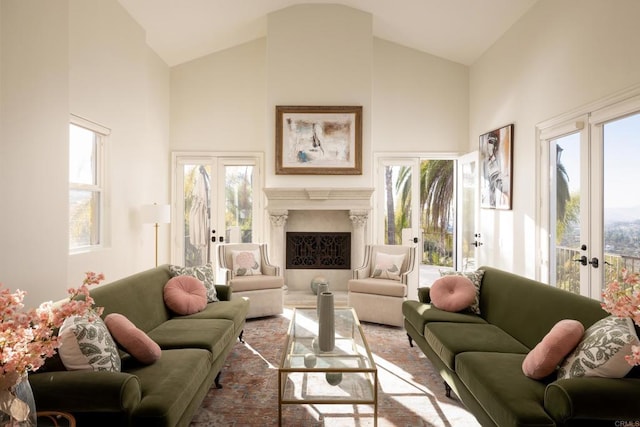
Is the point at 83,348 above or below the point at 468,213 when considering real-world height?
below

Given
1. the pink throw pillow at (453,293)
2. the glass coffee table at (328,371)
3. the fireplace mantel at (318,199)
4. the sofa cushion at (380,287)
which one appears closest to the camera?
the glass coffee table at (328,371)

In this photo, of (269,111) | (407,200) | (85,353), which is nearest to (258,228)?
(269,111)

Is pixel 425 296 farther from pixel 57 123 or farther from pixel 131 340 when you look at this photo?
pixel 57 123

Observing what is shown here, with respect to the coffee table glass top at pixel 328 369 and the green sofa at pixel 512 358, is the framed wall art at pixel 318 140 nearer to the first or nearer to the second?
the green sofa at pixel 512 358

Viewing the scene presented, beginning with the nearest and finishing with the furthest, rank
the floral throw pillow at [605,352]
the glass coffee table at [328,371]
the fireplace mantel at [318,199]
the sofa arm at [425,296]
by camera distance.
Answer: the floral throw pillow at [605,352] < the glass coffee table at [328,371] < the sofa arm at [425,296] < the fireplace mantel at [318,199]

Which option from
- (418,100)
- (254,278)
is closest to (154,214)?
(254,278)

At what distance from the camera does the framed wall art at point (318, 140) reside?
608 centimetres

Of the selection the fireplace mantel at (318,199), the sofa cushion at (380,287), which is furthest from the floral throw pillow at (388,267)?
the fireplace mantel at (318,199)

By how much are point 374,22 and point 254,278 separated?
163 inches

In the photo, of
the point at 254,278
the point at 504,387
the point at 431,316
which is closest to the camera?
the point at 504,387

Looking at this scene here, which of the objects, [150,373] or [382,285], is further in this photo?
[382,285]

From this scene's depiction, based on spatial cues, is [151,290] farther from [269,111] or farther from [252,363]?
[269,111]

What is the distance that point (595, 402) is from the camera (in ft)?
5.86

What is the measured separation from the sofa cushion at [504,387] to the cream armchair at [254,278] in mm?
2845
